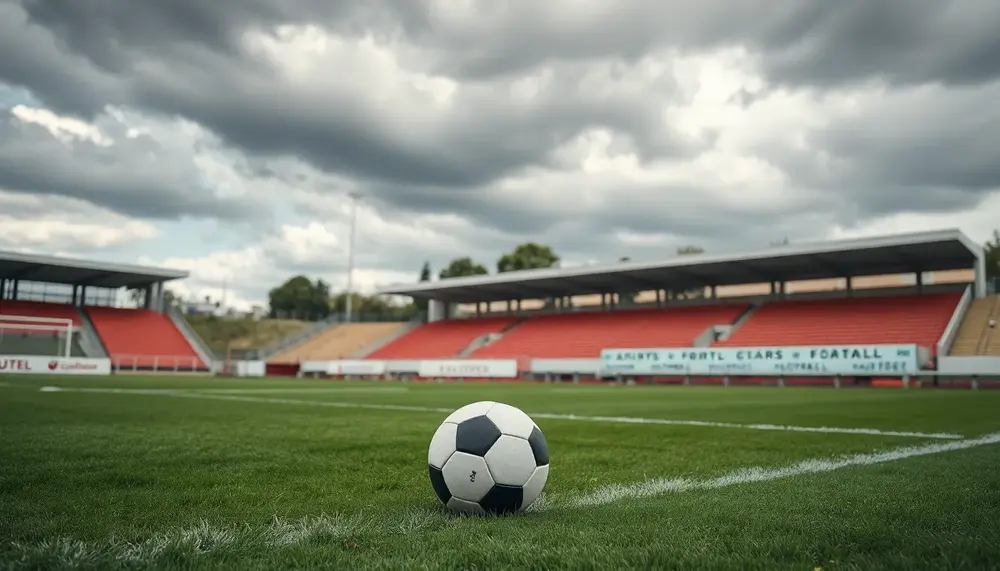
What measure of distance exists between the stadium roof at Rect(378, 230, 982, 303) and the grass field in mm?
25878

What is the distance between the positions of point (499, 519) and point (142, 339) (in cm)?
4997

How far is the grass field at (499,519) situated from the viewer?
10.4 feet

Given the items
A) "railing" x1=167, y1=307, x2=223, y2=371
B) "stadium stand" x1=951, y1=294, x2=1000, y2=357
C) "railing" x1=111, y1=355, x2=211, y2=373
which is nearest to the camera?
"stadium stand" x1=951, y1=294, x2=1000, y2=357

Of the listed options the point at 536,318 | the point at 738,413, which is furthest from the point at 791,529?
the point at 536,318

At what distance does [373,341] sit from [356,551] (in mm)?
53443

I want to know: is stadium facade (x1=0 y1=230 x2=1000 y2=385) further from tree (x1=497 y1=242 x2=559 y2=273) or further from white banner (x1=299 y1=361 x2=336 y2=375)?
tree (x1=497 y1=242 x2=559 y2=273)

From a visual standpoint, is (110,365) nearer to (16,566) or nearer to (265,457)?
(265,457)

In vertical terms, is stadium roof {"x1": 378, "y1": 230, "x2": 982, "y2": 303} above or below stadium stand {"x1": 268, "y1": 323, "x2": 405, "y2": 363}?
above

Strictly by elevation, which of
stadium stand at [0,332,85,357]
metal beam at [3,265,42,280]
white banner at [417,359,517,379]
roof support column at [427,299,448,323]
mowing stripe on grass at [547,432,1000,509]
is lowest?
mowing stripe on grass at [547,432,1000,509]

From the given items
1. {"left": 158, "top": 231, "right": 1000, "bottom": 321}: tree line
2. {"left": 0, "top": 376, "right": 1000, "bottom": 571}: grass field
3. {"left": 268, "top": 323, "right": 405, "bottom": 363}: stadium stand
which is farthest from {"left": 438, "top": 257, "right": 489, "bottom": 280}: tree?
{"left": 0, "top": 376, "right": 1000, "bottom": 571}: grass field

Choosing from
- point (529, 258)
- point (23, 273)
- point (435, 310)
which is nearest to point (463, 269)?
point (529, 258)

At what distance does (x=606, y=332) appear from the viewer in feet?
143

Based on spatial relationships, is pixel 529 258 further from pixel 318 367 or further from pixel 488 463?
pixel 488 463

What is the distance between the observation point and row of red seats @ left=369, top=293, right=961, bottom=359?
111ft
